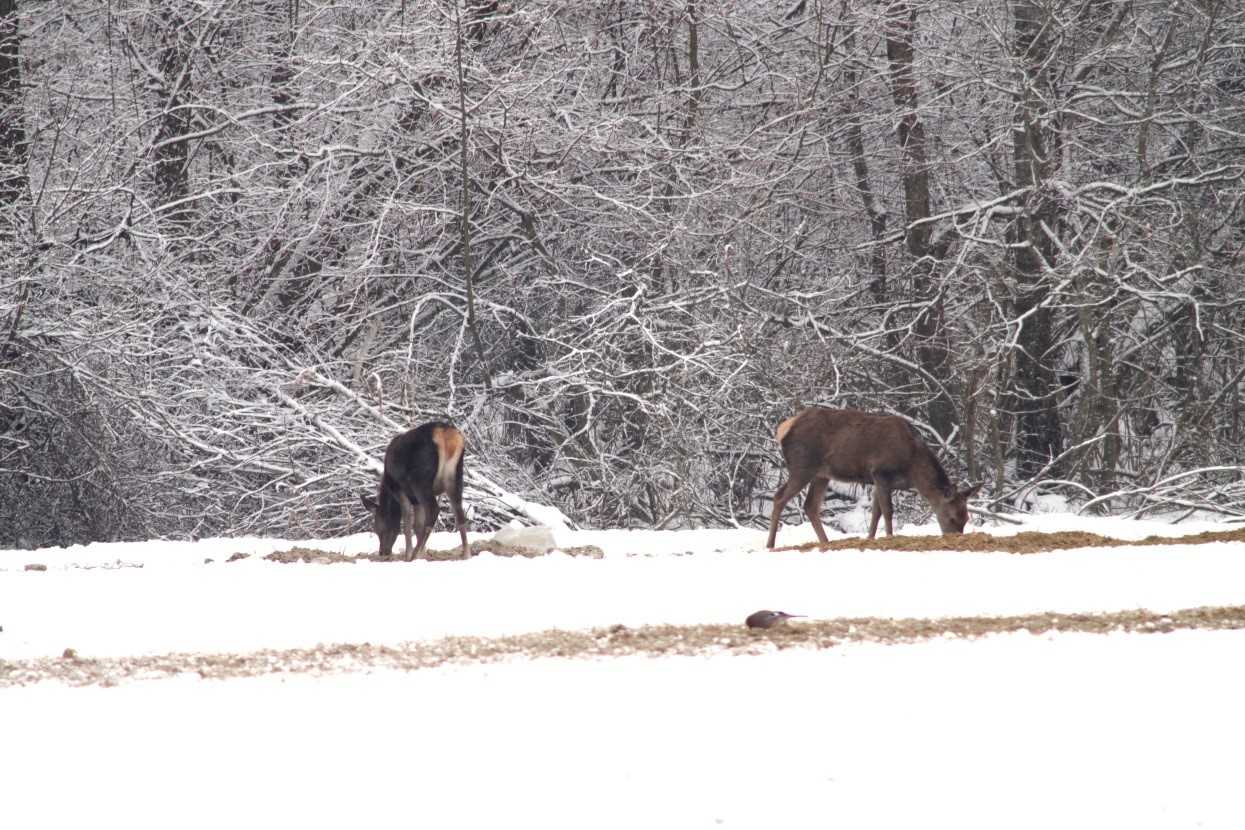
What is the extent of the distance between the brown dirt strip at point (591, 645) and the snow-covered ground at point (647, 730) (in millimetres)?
276

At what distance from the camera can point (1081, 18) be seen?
82.0 feet

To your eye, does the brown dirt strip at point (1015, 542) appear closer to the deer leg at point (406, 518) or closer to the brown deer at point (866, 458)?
the brown deer at point (866, 458)

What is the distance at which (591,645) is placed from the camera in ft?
29.8

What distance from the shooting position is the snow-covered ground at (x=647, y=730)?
5.63 meters

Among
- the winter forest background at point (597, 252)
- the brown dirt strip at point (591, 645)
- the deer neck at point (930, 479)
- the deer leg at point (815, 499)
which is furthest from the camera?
the winter forest background at point (597, 252)

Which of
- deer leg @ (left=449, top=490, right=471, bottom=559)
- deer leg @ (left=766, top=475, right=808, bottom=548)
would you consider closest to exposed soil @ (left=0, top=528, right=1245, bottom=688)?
deer leg @ (left=449, top=490, right=471, bottom=559)

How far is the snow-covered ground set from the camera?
5.63 metres

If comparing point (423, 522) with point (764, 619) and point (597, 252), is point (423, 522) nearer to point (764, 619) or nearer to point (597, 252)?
point (764, 619)

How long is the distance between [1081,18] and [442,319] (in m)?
10.1

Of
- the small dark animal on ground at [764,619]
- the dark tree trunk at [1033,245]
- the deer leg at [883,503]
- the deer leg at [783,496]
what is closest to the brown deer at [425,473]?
the deer leg at [783,496]

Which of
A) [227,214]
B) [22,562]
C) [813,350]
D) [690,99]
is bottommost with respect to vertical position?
[22,562]

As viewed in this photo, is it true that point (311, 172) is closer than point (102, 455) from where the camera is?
No

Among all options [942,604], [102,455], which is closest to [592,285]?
[102,455]

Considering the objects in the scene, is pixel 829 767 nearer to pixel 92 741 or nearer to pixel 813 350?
pixel 92 741
